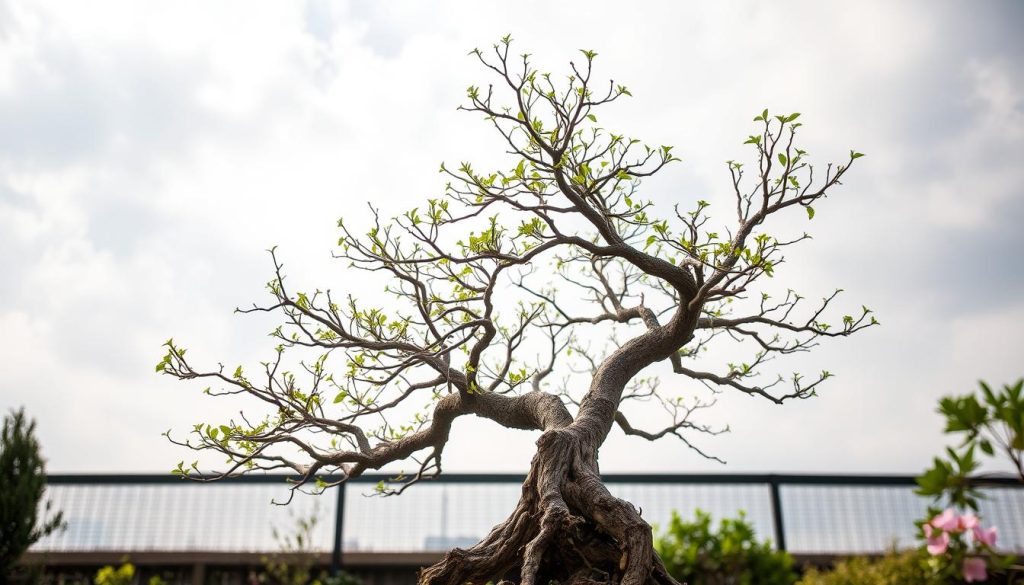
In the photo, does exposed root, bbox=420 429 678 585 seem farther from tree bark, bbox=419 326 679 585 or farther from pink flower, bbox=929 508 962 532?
pink flower, bbox=929 508 962 532

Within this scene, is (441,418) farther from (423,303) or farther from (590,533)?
(590,533)

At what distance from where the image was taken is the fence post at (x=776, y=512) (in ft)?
18.6

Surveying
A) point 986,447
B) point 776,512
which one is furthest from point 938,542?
point 776,512

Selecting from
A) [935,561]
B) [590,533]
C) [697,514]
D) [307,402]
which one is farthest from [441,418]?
[697,514]

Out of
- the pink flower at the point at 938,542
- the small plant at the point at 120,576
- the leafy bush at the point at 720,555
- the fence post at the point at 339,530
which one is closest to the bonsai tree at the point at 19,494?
the small plant at the point at 120,576

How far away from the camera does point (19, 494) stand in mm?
6043

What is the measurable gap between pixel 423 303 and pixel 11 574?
5411 mm

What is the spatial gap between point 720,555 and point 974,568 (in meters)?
3.47

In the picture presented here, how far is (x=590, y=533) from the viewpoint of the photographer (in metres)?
2.42

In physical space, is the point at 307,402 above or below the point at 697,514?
above

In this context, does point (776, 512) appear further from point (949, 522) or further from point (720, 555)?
point (949, 522)

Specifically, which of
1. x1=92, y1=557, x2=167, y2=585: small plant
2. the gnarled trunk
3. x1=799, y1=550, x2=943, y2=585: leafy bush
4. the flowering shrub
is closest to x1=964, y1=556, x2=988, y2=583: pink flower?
the flowering shrub

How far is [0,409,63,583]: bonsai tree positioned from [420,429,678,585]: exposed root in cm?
509

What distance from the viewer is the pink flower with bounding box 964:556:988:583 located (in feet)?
4.83
